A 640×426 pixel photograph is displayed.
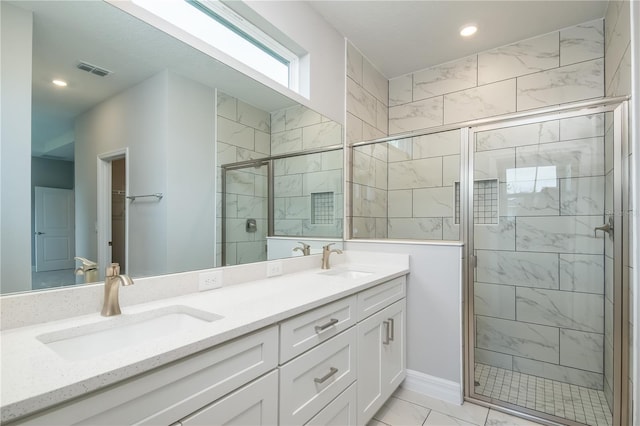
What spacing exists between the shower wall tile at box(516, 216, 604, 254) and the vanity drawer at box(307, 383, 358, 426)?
1.74m

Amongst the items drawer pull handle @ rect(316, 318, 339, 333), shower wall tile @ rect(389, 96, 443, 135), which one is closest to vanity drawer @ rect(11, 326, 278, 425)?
drawer pull handle @ rect(316, 318, 339, 333)

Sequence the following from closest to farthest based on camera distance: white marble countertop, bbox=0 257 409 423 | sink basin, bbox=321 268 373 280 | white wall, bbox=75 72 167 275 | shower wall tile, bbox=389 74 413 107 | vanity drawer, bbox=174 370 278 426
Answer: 1. white marble countertop, bbox=0 257 409 423
2. vanity drawer, bbox=174 370 278 426
3. white wall, bbox=75 72 167 275
4. sink basin, bbox=321 268 373 280
5. shower wall tile, bbox=389 74 413 107

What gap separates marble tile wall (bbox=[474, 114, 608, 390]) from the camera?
2053 millimetres

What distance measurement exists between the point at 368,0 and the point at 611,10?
1.64 m

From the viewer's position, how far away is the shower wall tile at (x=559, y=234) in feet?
6.71

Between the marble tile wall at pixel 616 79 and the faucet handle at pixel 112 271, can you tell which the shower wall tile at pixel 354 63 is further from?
the faucet handle at pixel 112 271

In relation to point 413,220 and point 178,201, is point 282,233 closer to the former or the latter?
point 178,201

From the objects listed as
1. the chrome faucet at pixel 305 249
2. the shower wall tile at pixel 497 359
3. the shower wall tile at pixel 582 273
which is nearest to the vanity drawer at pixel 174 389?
the chrome faucet at pixel 305 249

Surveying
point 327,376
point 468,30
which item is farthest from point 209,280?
point 468,30

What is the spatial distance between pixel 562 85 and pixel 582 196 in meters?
0.94

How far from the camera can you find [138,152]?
1.25 m

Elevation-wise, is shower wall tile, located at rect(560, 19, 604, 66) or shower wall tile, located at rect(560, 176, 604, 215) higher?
shower wall tile, located at rect(560, 19, 604, 66)

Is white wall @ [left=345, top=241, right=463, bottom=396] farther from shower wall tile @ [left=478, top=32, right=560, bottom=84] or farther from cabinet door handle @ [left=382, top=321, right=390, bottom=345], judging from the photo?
shower wall tile @ [left=478, top=32, right=560, bottom=84]

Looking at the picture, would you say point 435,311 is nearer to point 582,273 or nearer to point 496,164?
point 582,273
